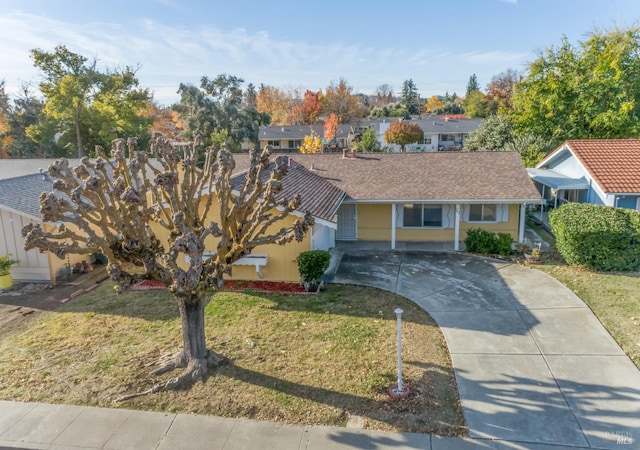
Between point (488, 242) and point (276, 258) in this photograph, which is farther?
point (488, 242)

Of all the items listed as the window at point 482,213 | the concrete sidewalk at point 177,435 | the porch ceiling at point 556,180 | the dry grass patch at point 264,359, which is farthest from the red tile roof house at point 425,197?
the concrete sidewalk at point 177,435

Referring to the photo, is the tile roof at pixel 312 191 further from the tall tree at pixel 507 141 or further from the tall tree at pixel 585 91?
the tall tree at pixel 585 91

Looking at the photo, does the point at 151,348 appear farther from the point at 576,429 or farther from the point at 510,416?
the point at 576,429

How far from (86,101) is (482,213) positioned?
3631 cm

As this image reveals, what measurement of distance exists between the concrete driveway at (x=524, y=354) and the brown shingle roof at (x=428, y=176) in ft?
11.4

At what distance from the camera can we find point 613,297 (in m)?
11.5

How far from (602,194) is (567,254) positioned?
15.5ft

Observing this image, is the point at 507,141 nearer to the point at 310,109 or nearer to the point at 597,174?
the point at 597,174

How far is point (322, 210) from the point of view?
13.6m

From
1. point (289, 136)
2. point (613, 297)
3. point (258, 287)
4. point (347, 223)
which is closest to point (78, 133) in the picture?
point (289, 136)

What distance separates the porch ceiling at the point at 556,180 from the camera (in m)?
18.8

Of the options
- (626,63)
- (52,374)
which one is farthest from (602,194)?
(52,374)

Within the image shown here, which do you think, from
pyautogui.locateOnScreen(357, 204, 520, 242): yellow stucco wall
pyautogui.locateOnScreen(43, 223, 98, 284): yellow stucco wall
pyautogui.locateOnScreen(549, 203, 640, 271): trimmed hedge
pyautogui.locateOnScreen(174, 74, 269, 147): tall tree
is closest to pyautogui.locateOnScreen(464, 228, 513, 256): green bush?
pyautogui.locateOnScreen(357, 204, 520, 242): yellow stucco wall

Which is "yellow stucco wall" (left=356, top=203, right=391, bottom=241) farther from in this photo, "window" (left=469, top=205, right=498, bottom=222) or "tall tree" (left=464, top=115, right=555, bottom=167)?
"tall tree" (left=464, top=115, right=555, bottom=167)
